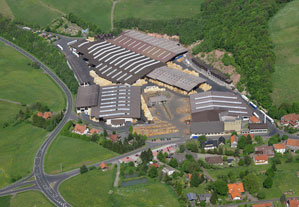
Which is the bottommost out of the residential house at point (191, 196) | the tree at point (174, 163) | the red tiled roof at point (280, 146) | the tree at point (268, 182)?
the residential house at point (191, 196)

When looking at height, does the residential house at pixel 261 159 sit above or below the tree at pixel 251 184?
above

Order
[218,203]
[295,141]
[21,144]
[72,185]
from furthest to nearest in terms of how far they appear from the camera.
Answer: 1. [21,144]
2. [295,141]
3. [72,185]
4. [218,203]

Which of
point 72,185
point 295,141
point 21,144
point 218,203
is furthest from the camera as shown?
point 21,144

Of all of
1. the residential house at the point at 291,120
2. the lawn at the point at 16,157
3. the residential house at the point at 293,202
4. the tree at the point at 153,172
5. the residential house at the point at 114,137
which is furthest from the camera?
the residential house at the point at 291,120

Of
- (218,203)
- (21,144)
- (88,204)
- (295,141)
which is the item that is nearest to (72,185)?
(88,204)

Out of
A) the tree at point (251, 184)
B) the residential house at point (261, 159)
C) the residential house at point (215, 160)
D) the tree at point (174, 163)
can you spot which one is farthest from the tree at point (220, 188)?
the residential house at point (261, 159)

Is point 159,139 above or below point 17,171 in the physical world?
above

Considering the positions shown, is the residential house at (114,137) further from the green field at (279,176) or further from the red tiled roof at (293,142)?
the red tiled roof at (293,142)

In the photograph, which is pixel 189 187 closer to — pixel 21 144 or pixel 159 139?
pixel 159 139
